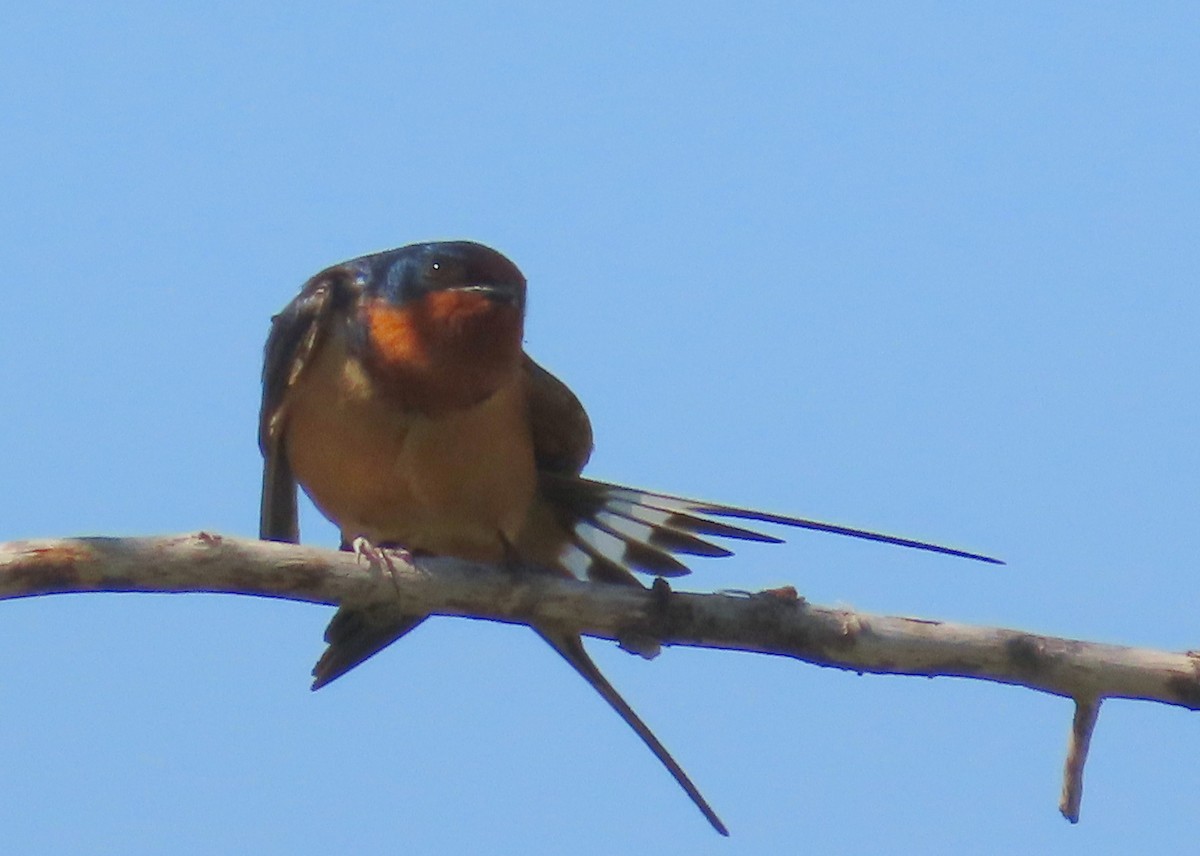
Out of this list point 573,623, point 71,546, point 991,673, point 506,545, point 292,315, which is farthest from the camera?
point 292,315

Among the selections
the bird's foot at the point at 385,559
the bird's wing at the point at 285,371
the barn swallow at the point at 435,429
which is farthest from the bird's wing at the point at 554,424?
the bird's foot at the point at 385,559

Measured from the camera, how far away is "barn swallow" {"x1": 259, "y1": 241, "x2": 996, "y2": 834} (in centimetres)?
625

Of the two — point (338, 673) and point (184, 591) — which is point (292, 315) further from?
point (184, 591)

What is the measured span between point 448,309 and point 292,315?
0.65m

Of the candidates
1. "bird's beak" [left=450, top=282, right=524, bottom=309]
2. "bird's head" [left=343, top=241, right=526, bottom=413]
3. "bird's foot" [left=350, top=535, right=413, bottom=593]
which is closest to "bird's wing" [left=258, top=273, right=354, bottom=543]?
"bird's head" [left=343, top=241, right=526, bottom=413]

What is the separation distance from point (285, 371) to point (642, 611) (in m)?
2.47

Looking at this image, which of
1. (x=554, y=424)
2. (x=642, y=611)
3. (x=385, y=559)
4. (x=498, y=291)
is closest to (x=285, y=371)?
(x=498, y=291)

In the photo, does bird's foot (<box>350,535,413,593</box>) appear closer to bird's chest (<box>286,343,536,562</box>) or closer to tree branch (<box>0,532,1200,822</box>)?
tree branch (<box>0,532,1200,822</box>)

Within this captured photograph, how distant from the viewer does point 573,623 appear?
4.69 metres

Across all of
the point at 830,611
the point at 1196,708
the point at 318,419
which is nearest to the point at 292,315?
the point at 318,419

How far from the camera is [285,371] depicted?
663 centimetres

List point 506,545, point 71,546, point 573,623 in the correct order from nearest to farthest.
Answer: point 71,546 < point 573,623 < point 506,545

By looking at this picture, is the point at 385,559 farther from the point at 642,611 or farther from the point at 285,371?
the point at 285,371

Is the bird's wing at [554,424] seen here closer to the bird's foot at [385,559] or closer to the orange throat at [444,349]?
the orange throat at [444,349]
